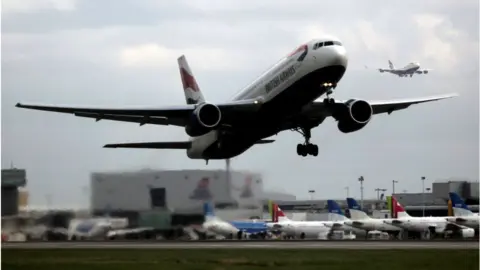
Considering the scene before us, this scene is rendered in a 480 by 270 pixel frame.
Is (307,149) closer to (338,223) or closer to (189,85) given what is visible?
(189,85)

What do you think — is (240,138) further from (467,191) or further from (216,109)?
(467,191)

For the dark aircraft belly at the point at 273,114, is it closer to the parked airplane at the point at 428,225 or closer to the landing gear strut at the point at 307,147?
the landing gear strut at the point at 307,147

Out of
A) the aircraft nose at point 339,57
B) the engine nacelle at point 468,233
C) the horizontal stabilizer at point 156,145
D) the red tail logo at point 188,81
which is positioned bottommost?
the engine nacelle at point 468,233

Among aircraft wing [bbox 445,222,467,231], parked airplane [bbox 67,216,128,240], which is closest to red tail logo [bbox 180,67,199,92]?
parked airplane [bbox 67,216,128,240]

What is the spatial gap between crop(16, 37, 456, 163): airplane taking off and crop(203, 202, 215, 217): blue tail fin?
3595mm

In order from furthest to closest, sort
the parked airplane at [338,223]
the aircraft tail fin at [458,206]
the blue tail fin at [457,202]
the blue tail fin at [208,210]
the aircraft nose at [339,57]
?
the blue tail fin at [457,202], the aircraft tail fin at [458,206], the parked airplane at [338,223], the blue tail fin at [208,210], the aircraft nose at [339,57]

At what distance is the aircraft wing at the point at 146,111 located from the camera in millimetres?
45250

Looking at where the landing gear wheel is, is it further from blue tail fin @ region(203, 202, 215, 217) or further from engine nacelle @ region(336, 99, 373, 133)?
blue tail fin @ region(203, 202, 215, 217)

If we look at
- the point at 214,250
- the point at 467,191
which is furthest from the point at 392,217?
the point at 214,250

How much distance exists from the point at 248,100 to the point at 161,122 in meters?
5.95

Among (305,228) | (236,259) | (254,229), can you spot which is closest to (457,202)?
(305,228)

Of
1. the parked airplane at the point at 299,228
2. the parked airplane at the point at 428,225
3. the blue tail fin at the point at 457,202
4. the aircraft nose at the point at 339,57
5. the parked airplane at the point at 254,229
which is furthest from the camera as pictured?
the blue tail fin at the point at 457,202

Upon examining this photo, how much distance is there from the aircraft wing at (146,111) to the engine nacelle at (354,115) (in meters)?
4.54

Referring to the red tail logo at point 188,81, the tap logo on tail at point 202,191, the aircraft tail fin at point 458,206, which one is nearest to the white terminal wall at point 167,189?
the tap logo on tail at point 202,191
